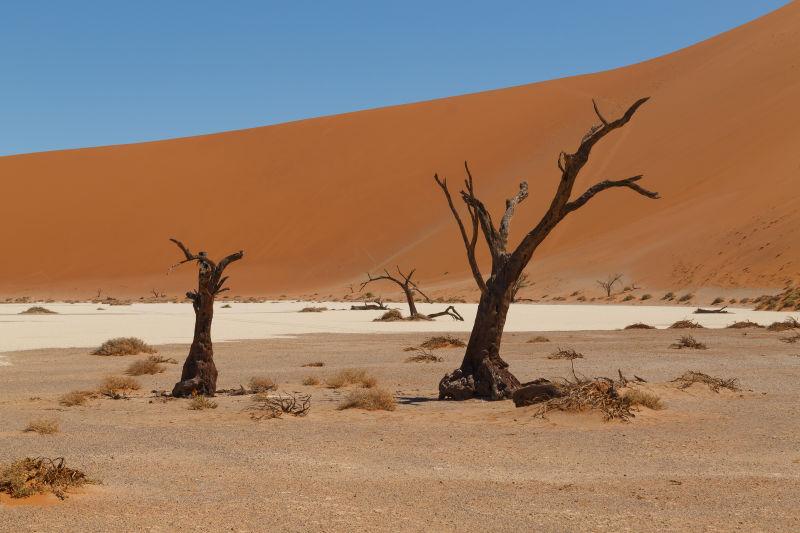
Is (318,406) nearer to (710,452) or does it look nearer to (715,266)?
(710,452)

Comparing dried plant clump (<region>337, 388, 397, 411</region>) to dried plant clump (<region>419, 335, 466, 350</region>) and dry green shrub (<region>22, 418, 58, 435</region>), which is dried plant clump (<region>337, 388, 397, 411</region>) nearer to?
dry green shrub (<region>22, 418, 58, 435</region>)

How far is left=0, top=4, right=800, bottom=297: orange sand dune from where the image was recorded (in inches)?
2295

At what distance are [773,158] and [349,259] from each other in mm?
33812

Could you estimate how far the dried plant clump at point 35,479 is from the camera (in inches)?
267

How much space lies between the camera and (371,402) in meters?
12.0

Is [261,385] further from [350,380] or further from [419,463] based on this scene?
[419,463]

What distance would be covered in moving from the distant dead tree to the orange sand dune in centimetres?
94

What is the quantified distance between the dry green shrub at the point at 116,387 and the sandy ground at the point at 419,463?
0.40 meters

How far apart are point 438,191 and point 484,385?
73.6 m

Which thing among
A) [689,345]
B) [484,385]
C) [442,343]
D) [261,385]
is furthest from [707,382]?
[442,343]

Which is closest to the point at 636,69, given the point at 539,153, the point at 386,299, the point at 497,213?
the point at 539,153

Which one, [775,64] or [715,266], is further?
[775,64]

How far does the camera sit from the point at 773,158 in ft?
202

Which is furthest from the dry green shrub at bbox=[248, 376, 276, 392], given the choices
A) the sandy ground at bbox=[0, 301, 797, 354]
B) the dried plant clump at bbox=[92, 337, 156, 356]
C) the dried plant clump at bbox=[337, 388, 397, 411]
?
the sandy ground at bbox=[0, 301, 797, 354]
